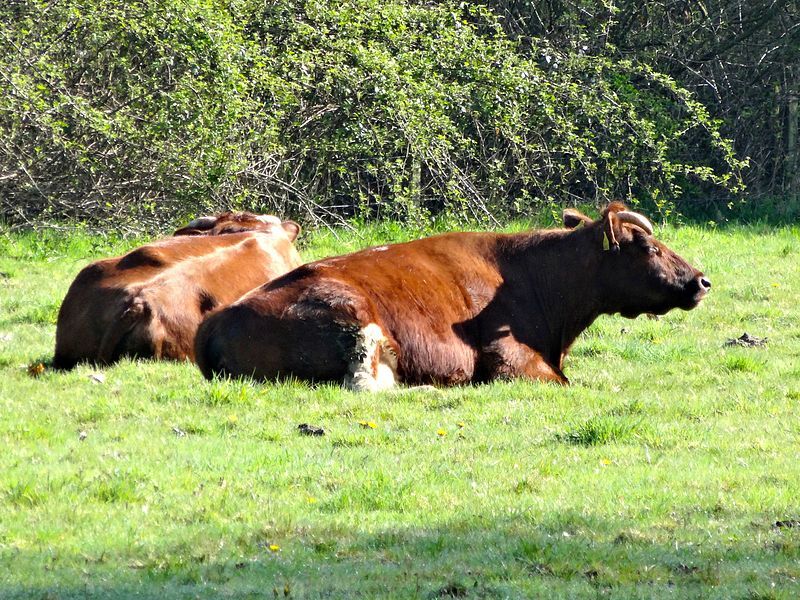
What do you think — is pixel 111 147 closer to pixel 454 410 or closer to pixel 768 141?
pixel 454 410

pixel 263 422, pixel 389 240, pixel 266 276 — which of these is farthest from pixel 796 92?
pixel 263 422

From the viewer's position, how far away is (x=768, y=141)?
73.2 feet

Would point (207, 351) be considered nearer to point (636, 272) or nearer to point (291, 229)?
point (291, 229)

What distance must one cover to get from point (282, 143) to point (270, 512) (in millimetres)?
11831

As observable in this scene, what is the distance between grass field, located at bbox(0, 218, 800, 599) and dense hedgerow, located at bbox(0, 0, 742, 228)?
5190 millimetres

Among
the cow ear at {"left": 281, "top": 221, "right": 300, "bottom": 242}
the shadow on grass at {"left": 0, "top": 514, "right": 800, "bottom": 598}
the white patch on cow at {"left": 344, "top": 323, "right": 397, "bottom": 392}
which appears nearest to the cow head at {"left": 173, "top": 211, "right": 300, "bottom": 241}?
the cow ear at {"left": 281, "top": 221, "right": 300, "bottom": 242}

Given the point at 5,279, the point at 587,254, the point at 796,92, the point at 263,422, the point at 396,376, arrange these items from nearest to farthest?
the point at 263,422
the point at 396,376
the point at 587,254
the point at 5,279
the point at 796,92

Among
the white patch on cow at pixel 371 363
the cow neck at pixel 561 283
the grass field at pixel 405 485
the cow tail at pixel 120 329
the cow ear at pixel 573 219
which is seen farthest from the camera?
the cow ear at pixel 573 219

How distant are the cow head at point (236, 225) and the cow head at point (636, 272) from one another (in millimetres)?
Result: 3291

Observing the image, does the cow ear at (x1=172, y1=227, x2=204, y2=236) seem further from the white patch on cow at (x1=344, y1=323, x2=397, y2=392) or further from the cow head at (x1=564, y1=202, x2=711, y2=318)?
the cow head at (x1=564, y1=202, x2=711, y2=318)

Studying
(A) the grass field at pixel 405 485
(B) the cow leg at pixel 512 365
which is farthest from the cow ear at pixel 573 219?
(B) the cow leg at pixel 512 365

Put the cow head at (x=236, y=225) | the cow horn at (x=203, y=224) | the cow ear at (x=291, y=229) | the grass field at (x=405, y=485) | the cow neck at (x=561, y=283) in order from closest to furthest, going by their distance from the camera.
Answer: the grass field at (x=405, y=485) → the cow neck at (x=561, y=283) → the cow head at (x=236, y=225) → the cow ear at (x=291, y=229) → the cow horn at (x=203, y=224)

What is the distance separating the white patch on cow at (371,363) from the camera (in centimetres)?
955

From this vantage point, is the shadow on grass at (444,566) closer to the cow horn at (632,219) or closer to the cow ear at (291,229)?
the cow horn at (632,219)
